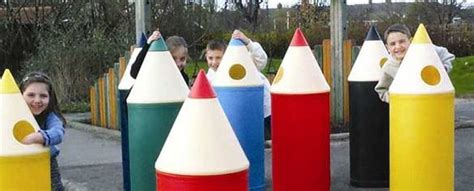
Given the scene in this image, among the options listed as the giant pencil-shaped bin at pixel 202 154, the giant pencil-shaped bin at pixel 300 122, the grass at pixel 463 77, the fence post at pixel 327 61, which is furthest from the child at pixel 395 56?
the grass at pixel 463 77

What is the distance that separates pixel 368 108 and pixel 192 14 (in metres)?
12.5

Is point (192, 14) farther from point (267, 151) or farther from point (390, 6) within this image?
point (390, 6)

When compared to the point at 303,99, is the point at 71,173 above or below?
below

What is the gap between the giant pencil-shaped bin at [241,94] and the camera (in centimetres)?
644

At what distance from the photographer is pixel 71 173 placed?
855 cm

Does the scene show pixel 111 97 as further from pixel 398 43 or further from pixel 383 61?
pixel 398 43

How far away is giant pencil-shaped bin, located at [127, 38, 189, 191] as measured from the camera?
218 inches

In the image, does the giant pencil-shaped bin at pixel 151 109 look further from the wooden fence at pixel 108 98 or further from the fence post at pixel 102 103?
the fence post at pixel 102 103

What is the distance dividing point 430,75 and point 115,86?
21.5ft

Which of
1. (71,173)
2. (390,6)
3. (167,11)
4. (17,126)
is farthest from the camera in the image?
(390,6)

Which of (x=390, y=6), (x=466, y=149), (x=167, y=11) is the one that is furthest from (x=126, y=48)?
(x=390, y=6)

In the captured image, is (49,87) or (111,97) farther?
(111,97)

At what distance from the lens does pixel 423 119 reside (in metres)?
5.66

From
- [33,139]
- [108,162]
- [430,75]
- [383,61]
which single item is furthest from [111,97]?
[33,139]
